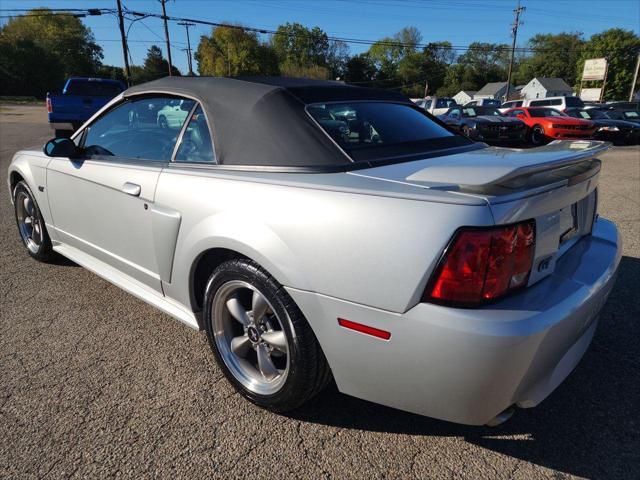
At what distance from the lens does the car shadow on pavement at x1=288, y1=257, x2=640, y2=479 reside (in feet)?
5.89

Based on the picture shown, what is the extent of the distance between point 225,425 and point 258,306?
560 millimetres

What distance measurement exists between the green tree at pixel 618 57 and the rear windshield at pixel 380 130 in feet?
297

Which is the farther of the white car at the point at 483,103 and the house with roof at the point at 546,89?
the house with roof at the point at 546,89

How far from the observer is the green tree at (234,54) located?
85500 mm

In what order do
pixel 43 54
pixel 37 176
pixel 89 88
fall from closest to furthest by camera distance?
pixel 37 176
pixel 89 88
pixel 43 54

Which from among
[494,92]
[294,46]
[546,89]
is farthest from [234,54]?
[546,89]

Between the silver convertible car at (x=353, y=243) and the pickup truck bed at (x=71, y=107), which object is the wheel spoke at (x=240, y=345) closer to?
the silver convertible car at (x=353, y=243)

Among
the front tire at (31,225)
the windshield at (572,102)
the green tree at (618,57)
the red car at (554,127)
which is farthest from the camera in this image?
the green tree at (618,57)

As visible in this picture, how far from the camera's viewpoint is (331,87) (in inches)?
100

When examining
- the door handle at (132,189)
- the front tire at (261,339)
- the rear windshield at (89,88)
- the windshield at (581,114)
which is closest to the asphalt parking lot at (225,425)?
the front tire at (261,339)

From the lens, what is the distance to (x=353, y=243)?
1.58 m

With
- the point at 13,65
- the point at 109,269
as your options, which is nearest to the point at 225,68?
the point at 13,65

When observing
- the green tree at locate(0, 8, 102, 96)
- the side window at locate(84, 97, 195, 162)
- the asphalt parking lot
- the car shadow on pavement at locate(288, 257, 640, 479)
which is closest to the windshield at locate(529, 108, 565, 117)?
the asphalt parking lot

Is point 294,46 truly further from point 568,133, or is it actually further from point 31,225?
point 31,225
